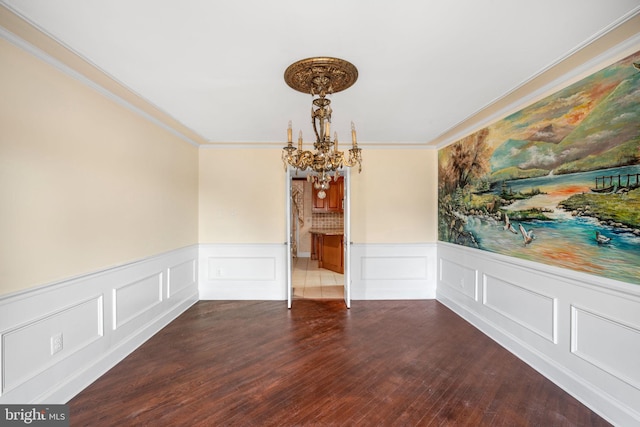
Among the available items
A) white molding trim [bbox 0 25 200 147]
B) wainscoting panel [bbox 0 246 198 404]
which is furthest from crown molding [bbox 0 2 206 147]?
wainscoting panel [bbox 0 246 198 404]

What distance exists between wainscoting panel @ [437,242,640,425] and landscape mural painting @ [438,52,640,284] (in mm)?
134

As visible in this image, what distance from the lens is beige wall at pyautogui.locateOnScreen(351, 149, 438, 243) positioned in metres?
4.76

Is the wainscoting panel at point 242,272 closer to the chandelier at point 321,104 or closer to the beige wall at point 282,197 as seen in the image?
the beige wall at point 282,197

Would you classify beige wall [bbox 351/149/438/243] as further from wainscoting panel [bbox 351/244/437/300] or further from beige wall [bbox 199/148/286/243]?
beige wall [bbox 199/148/286/243]

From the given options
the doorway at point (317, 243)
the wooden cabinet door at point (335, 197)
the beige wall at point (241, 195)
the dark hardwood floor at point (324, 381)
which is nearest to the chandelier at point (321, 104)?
the dark hardwood floor at point (324, 381)

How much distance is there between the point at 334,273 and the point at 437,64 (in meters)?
5.37

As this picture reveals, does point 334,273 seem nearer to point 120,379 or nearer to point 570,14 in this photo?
point 120,379

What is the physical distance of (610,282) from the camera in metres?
2.05

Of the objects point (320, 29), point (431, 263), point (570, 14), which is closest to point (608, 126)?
point (570, 14)

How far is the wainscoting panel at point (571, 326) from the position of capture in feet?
6.40

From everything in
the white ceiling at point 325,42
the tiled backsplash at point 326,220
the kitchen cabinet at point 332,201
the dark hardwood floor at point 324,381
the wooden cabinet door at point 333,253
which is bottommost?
the dark hardwood floor at point 324,381

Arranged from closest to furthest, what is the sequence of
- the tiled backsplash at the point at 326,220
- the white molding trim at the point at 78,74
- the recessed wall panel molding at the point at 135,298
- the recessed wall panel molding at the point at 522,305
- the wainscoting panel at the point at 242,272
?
the white molding trim at the point at 78,74
the recessed wall panel molding at the point at 522,305
the recessed wall panel molding at the point at 135,298
the wainscoting panel at the point at 242,272
the tiled backsplash at the point at 326,220

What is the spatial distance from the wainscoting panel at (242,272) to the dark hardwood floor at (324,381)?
3.21ft

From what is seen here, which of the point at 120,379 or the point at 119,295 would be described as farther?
the point at 119,295
